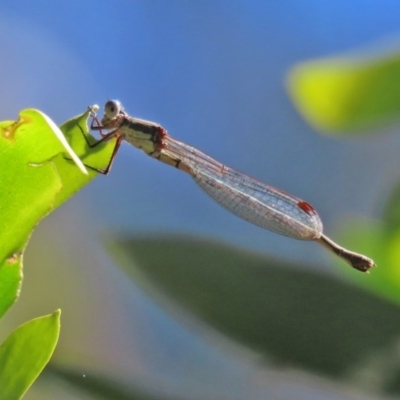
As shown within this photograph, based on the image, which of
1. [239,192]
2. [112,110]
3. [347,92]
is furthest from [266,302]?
[112,110]

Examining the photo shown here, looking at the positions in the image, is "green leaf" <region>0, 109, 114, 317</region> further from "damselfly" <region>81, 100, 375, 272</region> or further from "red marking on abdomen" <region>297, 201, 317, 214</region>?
"red marking on abdomen" <region>297, 201, 317, 214</region>

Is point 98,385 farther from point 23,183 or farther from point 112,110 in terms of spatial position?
point 23,183

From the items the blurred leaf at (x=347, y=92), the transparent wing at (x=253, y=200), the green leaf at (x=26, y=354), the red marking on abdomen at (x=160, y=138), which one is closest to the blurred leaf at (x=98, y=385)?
the transparent wing at (x=253, y=200)

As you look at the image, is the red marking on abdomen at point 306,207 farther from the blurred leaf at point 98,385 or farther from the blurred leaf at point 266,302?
the blurred leaf at point 98,385

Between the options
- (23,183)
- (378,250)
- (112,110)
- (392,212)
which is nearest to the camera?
(23,183)

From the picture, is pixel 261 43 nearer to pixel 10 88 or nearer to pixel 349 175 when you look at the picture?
pixel 349 175

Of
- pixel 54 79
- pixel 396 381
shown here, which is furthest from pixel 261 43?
pixel 396 381

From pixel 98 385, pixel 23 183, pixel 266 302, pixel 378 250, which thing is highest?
pixel 378 250

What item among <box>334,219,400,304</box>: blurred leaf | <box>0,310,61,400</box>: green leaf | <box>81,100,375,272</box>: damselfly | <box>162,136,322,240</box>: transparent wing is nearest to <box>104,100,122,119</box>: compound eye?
<box>81,100,375,272</box>: damselfly

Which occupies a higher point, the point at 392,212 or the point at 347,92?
the point at 347,92
